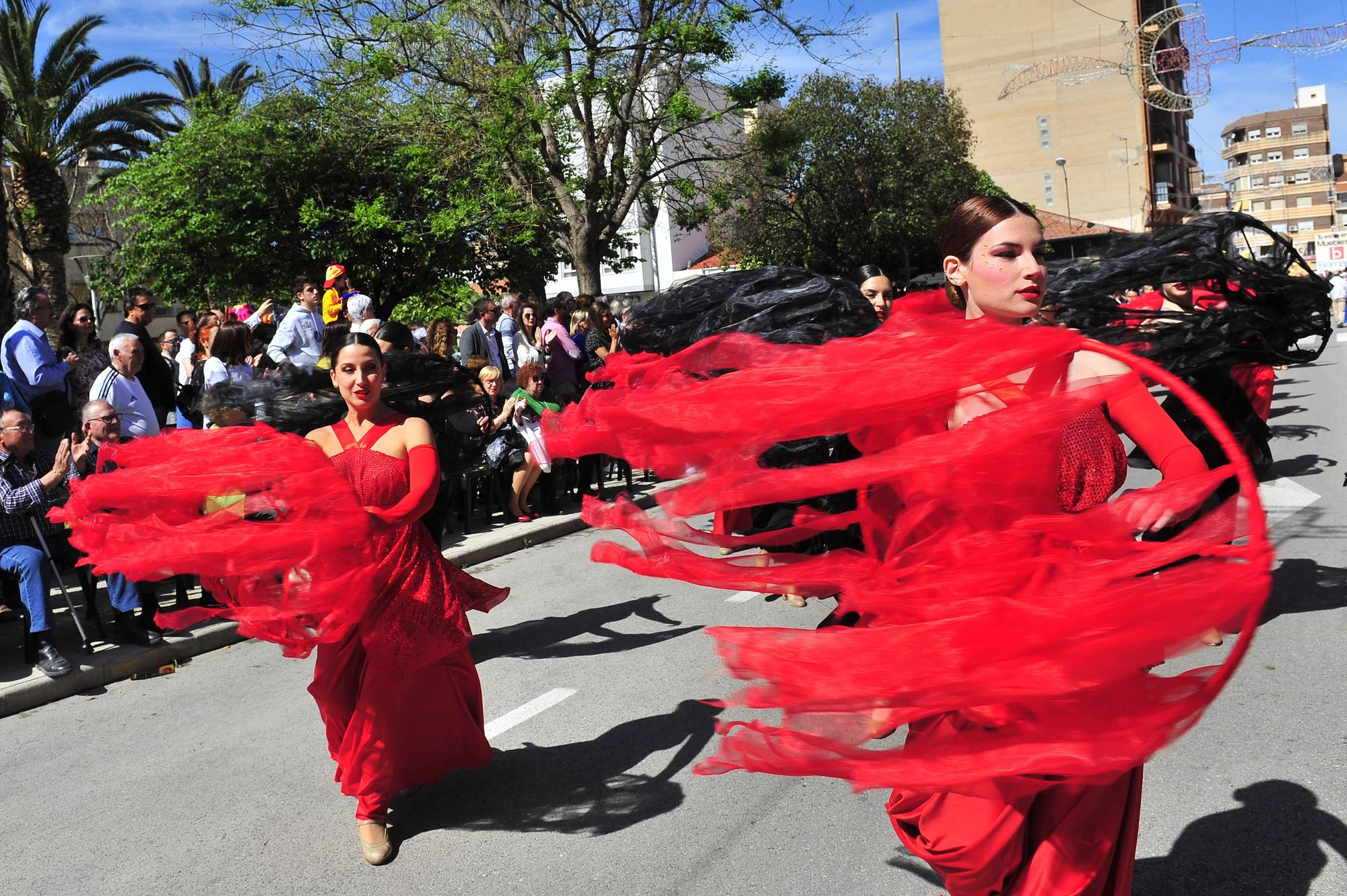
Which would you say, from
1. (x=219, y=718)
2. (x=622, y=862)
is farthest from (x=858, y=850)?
(x=219, y=718)

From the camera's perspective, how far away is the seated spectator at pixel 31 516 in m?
6.76

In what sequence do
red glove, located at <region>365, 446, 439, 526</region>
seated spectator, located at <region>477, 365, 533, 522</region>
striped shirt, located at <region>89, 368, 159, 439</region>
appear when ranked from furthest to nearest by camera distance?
1. seated spectator, located at <region>477, 365, 533, 522</region>
2. striped shirt, located at <region>89, 368, 159, 439</region>
3. red glove, located at <region>365, 446, 439, 526</region>

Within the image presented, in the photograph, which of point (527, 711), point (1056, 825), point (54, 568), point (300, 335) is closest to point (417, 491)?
point (527, 711)

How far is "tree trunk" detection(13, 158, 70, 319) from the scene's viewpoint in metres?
22.7

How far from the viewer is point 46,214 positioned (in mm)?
22906

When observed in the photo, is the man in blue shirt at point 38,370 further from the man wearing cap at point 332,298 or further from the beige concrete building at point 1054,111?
the beige concrete building at point 1054,111

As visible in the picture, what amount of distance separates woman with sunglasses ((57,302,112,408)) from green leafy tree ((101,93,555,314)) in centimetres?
1192

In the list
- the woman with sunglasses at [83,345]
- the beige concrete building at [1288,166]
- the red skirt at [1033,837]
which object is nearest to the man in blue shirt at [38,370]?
the woman with sunglasses at [83,345]

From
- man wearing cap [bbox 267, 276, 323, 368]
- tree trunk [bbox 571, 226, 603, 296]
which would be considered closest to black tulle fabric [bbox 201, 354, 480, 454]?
man wearing cap [bbox 267, 276, 323, 368]

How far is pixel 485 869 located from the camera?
406cm

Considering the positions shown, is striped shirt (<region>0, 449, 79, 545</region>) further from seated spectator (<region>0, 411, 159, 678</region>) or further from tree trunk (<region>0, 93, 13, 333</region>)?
tree trunk (<region>0, 93, 13, 333</region>)

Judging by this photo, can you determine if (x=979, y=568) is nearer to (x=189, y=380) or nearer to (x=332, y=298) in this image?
(x=332, y=298)

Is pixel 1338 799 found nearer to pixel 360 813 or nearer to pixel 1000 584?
pixel 1000 584

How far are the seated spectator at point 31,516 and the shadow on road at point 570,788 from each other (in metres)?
3.37
